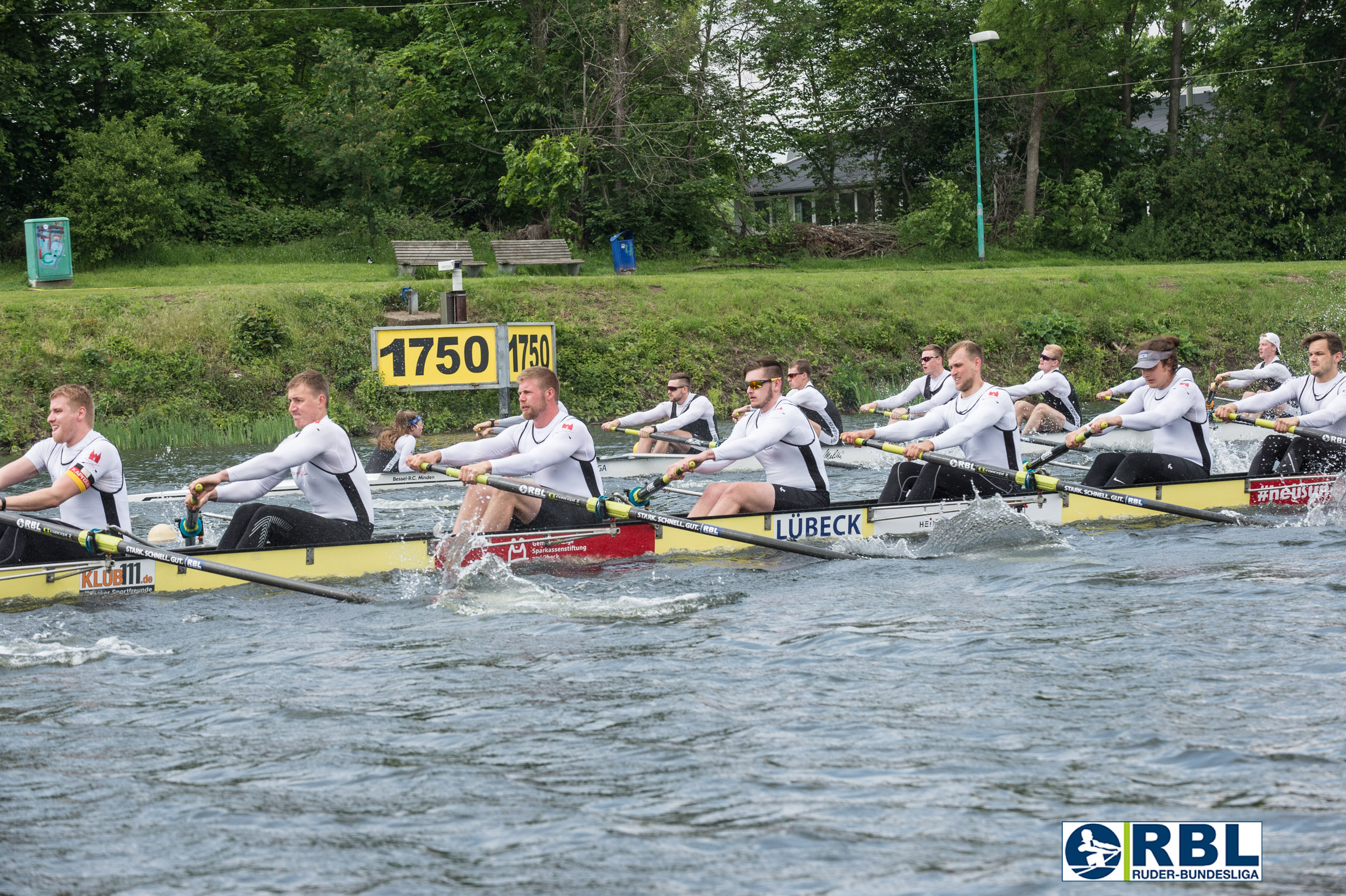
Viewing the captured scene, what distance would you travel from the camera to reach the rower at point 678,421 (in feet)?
51.8

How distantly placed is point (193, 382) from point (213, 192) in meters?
12.9

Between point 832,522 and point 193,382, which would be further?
point 193,382

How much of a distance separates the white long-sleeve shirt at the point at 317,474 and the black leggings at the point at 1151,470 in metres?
6.35

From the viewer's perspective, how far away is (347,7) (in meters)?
35.1

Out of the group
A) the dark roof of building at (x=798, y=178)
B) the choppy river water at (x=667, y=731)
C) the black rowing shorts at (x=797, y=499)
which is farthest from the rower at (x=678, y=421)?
the dark roof of building at (x=798, y=178)

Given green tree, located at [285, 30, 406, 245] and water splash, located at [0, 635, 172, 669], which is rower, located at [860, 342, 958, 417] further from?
green tree, located at [285, 30, 406, 245]

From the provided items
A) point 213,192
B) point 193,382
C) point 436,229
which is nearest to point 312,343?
point 193,382

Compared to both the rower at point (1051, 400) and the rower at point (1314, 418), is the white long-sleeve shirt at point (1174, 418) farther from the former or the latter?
the rower at point (1051, 400)

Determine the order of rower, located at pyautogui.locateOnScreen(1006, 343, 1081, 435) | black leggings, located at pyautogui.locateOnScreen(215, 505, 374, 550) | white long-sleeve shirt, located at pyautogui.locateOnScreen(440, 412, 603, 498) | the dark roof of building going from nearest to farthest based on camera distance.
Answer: black leggings, located at pyautogui.locateOnScreen(215, 505, 374, 550)
white long-sleeve shirt, located at pyautogui.locateOnScreen(440, 412, 603, 498)
rower, located at pyautogui.locateOnScreen(1006, 343, 1081, 435)
the dark roof of building

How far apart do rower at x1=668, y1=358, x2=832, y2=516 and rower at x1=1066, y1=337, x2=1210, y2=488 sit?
238 cm

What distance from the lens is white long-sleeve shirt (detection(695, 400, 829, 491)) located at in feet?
32.1

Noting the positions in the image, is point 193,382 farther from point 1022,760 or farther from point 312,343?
point 1022,760

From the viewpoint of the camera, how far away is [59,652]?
7352 mm

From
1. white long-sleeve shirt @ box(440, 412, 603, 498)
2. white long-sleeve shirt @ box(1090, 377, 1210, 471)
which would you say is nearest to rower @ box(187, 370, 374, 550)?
white long-sleeve shirt @ box(440, 412, 603, 498)
